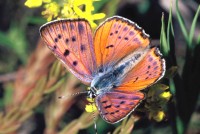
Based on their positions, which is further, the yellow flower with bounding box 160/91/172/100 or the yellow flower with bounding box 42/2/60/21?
the yellow flower with bounding box 42/2/60/21

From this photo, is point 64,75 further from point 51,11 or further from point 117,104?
point 117,104

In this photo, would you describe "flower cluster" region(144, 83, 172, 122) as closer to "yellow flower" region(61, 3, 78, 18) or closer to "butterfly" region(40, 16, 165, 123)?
"butterfly" region(40, 16, 165, 123)

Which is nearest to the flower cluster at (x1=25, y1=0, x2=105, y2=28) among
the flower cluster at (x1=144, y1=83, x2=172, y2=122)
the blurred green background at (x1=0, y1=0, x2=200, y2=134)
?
the blurred green background at (x1=0, y1=0, x2=200, y2=134)

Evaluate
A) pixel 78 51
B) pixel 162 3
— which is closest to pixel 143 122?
pixel 162 3

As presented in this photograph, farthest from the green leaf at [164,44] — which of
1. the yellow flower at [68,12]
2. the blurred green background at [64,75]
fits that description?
the yellow flower at [68,12]

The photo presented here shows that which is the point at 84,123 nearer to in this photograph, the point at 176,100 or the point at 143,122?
the point at 176,100

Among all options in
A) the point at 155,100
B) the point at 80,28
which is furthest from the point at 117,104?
the point at 80,28

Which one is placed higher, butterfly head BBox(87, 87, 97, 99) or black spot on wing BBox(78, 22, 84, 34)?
black spot on wing BBox(78, 22, 84, 34)

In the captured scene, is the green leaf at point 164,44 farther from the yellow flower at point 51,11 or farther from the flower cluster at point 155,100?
the yellow flower at point 51,11
